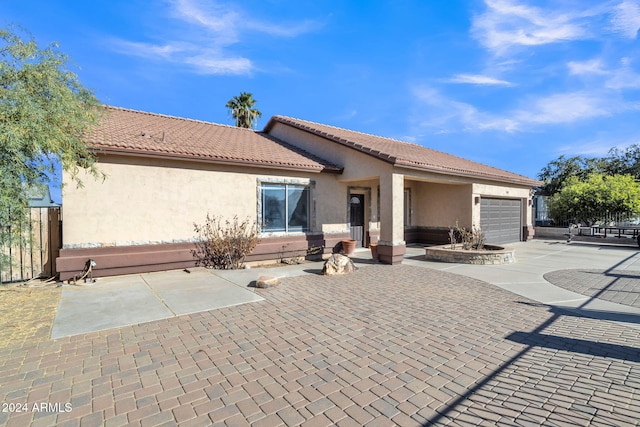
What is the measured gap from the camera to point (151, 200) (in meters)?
9.36

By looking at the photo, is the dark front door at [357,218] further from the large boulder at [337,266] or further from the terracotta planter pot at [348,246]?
the large boulder at [337,266]

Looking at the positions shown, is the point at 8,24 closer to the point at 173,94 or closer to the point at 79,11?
the point at 79,11

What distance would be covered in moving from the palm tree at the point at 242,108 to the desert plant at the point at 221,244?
24100 millimetres

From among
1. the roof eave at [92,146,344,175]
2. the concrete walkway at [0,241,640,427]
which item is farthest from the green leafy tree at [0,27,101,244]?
the concrete walkway at [0,241,640,427]

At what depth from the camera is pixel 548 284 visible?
8383 millimetres

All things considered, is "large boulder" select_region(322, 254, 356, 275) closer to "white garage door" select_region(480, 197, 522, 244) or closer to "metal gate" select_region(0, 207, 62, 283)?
"metal gate" select_region(0, 207, 62, 283)

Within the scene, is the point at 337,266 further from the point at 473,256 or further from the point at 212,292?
the point at 473,256

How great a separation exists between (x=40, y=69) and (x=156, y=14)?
618cm

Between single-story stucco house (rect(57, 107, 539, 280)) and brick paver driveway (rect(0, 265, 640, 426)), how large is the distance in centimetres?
463

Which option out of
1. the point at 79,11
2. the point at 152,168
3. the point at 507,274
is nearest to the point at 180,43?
the point at 79,11

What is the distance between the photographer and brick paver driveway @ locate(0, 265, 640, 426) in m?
2.99

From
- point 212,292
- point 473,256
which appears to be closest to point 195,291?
point 212,292

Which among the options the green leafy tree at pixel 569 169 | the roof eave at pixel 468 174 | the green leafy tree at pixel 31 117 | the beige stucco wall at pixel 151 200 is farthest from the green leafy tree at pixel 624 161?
the green leafy tree at pixel 31 117

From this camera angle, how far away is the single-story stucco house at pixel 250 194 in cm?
873
